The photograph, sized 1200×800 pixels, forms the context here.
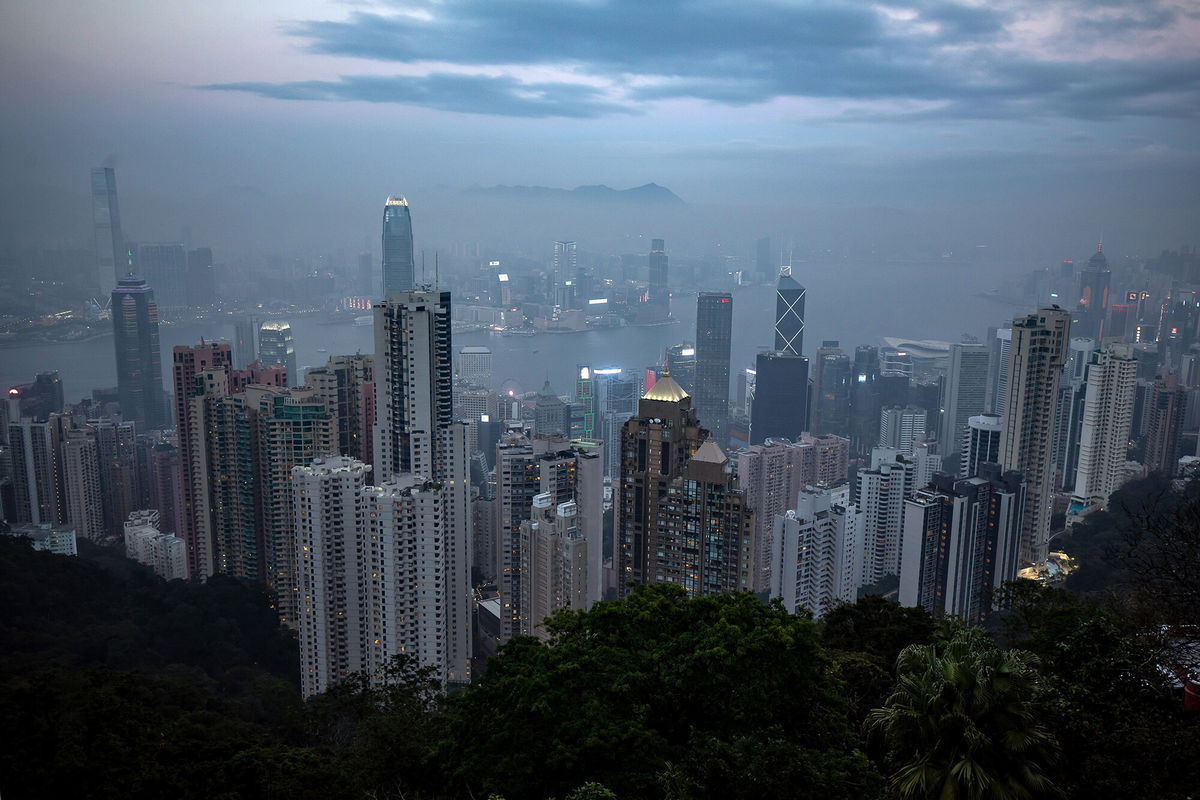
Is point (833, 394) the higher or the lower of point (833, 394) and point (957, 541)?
the lower

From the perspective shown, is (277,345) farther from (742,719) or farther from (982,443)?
(742,719)

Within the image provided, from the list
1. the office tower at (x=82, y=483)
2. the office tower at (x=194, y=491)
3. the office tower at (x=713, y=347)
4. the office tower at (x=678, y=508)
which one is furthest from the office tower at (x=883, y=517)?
the office tower at (x=82, y=483)

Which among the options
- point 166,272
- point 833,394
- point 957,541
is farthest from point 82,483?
point 833,394

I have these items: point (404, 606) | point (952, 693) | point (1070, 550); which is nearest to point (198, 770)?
point (952, 693)

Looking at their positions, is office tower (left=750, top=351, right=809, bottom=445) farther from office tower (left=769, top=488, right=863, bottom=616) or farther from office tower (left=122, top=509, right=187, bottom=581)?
office tower (left=122, top=509, right=187, bottom=581)

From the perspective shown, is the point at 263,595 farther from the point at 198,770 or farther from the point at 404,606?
the point at 198,770

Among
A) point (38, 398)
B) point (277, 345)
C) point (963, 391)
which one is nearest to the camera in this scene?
point (38, 398)
